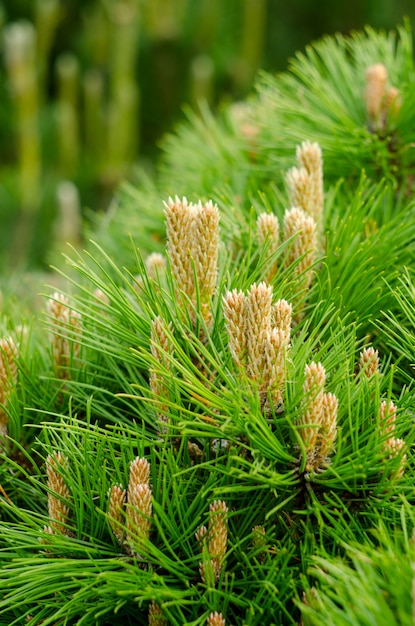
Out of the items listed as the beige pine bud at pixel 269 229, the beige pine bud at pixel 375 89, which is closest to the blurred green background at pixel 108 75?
the beige pine bud at pixel 375 89

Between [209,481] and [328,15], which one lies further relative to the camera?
[328,15]

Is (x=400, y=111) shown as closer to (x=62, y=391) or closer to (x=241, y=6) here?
(x=62, y=391)

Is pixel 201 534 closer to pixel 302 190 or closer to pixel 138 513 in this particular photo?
pixel 138 513

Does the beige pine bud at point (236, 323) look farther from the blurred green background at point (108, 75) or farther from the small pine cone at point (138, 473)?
the blurred green background at point (108, 75)

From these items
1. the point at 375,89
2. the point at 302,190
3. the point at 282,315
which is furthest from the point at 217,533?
the point at 375,89

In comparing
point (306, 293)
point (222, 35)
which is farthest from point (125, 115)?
point (306, 293)

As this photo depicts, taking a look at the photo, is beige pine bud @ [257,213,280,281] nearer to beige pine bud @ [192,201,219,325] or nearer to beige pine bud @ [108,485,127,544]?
beige pine bud @ [192,201,219,325]
